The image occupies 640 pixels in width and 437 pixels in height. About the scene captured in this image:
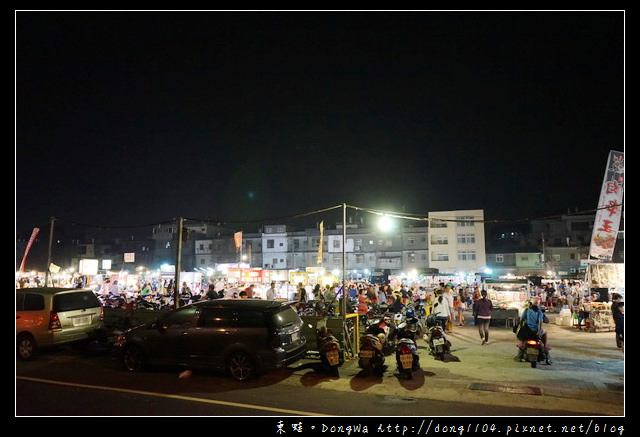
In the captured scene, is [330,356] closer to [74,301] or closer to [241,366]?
[241,366]

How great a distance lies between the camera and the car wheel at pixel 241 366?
845cm

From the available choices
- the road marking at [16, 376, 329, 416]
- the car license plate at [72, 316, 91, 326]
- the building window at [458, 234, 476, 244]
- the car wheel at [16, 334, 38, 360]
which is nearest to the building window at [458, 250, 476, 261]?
the building window at [458, 234, 476, 244]

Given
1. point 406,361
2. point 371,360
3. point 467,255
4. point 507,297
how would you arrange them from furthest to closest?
1. point 467,255
2. point 507,297
3. point 371,360
4. point 406,361

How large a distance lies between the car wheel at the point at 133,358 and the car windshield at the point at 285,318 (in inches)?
129

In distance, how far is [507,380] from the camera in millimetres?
8547

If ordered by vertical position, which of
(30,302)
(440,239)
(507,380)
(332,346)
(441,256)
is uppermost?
(440,239)

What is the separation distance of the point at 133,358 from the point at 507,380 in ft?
26.6

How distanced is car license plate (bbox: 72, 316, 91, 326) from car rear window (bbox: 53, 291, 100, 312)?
0.27 metres

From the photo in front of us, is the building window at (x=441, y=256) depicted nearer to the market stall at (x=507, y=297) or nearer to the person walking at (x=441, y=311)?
the market stall at (x=507, y=297)

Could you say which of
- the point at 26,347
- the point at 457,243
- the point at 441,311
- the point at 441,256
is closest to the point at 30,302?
the point at 26,347

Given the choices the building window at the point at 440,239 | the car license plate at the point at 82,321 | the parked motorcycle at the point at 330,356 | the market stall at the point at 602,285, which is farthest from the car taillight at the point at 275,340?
the building window at the point at 440,239

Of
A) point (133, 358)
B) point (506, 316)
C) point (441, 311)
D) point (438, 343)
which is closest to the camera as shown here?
point (133, 358)

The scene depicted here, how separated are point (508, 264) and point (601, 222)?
41.6m

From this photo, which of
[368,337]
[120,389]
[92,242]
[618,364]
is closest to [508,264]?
[618,364]
